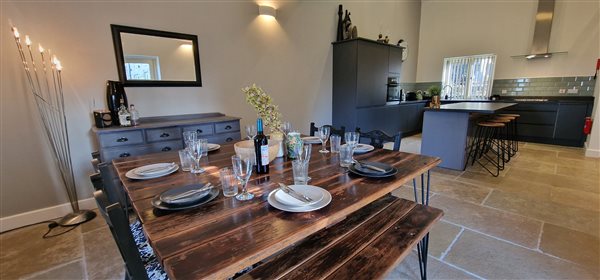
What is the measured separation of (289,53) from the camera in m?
4.07

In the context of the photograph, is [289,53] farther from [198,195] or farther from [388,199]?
[198,195]

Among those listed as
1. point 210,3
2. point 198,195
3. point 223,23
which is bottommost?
A: point 198,195

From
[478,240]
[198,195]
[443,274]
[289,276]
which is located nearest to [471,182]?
[478,240]

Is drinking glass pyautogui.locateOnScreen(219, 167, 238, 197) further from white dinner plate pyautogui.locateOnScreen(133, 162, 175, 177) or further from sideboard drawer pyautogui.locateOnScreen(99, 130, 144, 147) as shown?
sideboard drawer pyautogui.locateOnScreen(99, 130, 144, 147)

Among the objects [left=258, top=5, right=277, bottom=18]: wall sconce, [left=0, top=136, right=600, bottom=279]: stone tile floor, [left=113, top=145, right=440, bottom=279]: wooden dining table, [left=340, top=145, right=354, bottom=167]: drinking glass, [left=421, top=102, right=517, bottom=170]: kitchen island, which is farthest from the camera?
[left=258, top=5, right=277, bottom=18]: wall sconce

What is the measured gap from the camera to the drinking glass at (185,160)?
58.5 inches

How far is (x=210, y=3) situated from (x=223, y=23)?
0.26 metres

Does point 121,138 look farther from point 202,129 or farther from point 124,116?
point 202,129

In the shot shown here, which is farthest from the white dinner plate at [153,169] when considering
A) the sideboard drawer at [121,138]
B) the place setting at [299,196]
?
the sideboard drawer at [121,138]

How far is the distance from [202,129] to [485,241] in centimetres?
278

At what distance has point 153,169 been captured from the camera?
Answer: 4.72 ft

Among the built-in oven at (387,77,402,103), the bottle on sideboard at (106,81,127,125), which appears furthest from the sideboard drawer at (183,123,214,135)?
the built-in oven at (387,77,402,103)

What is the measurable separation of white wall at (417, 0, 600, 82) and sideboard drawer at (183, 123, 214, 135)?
6229 millimetres

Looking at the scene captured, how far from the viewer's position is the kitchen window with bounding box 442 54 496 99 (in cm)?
588
